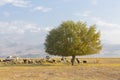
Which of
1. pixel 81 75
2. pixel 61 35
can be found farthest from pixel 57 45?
pixel 81 75

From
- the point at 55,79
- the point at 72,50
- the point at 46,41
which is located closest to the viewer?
the point at 55,79

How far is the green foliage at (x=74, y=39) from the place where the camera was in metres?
86.9

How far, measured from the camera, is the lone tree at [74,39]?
86.9 metres

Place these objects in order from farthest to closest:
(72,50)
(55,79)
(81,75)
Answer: (72,50) → (81,75) → (55,79)

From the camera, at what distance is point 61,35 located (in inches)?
3462

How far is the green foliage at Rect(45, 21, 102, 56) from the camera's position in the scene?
285ft

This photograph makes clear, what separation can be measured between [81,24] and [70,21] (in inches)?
111

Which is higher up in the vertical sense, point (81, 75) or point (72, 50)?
point (72, 50)

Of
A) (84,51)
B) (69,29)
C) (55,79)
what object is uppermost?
(69,29)

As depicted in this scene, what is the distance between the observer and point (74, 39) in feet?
284

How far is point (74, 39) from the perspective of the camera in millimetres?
86688

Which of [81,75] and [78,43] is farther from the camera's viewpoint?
[78,43]

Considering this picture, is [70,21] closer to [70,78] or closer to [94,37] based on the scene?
[94,37]

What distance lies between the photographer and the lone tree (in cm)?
8688
